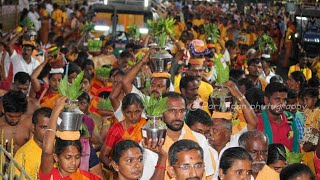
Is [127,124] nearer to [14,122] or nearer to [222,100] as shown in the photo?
[222,100]

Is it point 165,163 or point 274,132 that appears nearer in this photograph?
point 165,163

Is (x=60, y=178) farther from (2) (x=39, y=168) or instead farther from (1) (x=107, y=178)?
(1) (x=107, y=178)

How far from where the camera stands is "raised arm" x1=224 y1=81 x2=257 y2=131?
7480 mm

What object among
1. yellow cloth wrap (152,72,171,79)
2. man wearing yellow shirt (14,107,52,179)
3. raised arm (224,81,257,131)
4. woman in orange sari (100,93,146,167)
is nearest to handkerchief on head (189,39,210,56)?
yellow cloth wrap (152,72,171,79)

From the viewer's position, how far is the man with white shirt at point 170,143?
6.20m

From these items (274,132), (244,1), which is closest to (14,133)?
(274,132)

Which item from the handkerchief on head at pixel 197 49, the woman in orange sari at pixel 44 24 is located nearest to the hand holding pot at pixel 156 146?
the handkerchief on head at pixel 197 49

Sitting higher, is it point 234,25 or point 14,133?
point 234,25

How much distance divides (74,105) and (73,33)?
15499mm

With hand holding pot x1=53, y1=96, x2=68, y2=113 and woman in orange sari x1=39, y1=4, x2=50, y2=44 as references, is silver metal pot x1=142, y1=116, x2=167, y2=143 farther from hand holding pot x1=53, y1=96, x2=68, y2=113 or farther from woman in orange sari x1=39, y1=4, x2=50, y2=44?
woman in orange sari x1=39, y1=4, x2=50, y2=44

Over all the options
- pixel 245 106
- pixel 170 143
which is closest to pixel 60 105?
pixel 170 143

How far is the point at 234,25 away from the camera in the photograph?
23.0 m

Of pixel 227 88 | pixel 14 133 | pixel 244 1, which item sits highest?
pixel 244 1

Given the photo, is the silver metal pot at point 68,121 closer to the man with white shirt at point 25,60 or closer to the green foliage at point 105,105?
the green foliage at point 105,105
